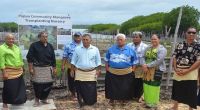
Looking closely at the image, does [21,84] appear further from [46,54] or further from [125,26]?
[125,26]

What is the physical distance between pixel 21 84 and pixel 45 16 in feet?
6.07

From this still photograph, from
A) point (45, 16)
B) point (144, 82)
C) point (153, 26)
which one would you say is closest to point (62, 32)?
point (45, 16)

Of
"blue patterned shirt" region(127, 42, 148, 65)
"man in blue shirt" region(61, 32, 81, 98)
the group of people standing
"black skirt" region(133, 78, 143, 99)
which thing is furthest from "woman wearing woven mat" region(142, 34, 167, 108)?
"man in blue shirt" region(61, 32, 81, 98)

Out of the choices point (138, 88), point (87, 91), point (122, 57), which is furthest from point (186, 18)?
point (87, 91)

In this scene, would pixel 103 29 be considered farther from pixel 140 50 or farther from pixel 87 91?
pixel 87 91

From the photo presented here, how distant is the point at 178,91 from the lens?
7367mm

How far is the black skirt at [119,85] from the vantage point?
8.11 meters

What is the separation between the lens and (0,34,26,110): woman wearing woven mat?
737cm

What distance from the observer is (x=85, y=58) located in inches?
307

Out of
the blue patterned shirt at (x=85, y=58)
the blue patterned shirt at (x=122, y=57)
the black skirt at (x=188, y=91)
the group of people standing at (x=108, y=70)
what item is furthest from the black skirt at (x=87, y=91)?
the black skirt at (x=188, y=91)

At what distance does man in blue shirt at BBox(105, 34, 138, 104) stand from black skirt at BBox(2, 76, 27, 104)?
5.67ft

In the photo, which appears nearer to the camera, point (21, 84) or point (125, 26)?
point (21, 84)

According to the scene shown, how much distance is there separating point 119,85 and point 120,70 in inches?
13.0

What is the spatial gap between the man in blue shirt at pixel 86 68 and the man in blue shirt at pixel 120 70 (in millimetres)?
278
